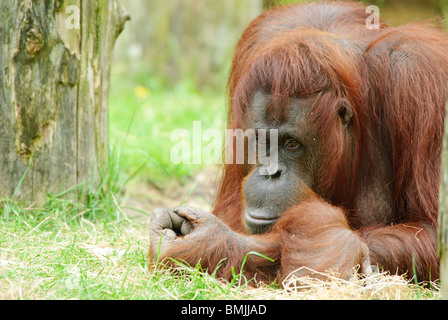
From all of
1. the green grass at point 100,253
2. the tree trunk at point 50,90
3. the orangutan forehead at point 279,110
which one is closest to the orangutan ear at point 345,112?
the orangutan forehead at point 279,110

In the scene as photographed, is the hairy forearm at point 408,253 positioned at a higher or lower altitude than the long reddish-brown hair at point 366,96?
lower

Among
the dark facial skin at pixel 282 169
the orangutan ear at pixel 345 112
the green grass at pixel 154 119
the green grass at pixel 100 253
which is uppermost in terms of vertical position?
the orangutan ear at pixel 345 112

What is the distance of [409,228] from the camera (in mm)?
3051

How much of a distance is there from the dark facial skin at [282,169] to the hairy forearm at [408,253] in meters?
0.45

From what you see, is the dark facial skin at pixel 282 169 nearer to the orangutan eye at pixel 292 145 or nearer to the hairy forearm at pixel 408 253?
the orangutan eye at pixel 292 145

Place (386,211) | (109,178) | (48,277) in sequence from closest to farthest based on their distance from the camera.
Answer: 1. (48,277)
2. (386,211)
3. (109,178)

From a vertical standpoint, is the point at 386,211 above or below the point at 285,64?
below

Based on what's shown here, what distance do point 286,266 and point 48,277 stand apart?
42.1 inches

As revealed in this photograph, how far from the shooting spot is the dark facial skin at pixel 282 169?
3039 millimetres

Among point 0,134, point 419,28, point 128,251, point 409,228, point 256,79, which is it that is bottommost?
point 128,251

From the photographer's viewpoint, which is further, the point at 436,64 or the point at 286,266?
the point at 436,64

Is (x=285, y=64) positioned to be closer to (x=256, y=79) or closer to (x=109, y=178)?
(x=256, y=79)

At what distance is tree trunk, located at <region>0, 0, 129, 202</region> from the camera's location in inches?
142
